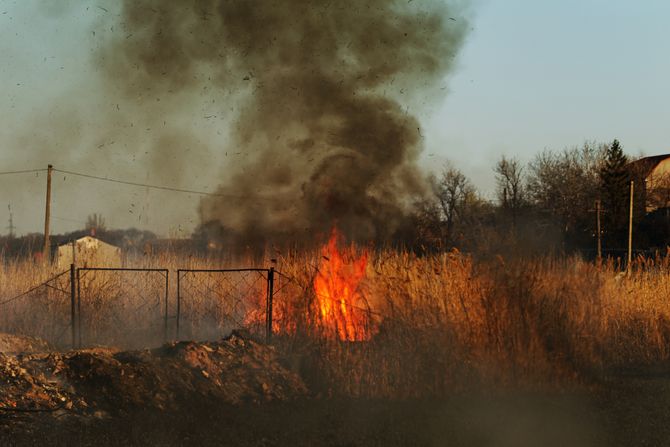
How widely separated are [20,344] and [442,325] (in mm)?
7173

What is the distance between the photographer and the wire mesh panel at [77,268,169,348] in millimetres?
14961

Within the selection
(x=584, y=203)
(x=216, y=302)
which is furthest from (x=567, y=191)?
(x=216, y=302)

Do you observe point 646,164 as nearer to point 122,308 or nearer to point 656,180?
point 656,180

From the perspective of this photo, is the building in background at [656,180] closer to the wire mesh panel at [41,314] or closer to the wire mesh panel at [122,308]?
the wire mesh panel at [122,308]

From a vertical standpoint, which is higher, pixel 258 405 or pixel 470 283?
pixel 470 283

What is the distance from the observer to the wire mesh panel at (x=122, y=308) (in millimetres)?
14961

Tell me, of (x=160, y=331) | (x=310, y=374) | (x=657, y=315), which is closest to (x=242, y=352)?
(x=310, y=374)

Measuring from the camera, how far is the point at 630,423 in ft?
27.1

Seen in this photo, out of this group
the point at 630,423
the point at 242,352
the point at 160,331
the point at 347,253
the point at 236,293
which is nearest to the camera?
the point at 630,423

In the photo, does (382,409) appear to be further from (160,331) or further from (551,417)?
(160,331)

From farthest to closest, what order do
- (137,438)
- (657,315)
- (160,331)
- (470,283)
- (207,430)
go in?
(160,331)
(657,315)
(470,283)
(207,430)
(137,438)

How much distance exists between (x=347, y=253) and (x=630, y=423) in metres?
5.88

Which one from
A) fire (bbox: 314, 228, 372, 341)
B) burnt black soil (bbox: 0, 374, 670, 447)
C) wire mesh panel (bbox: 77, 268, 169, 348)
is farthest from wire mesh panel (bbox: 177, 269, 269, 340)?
burnt black soil (bbox: 0, 374, 670, 447)

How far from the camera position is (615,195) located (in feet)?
164
